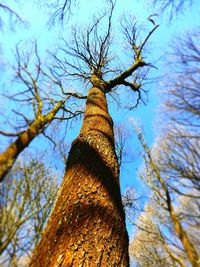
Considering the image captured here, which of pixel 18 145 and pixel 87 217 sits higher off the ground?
pixel 18 145

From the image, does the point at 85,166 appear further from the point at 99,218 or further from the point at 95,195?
the point at 99,218

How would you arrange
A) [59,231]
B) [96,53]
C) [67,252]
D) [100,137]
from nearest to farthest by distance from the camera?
[67,252], [59,231], [100,137], [96,53]

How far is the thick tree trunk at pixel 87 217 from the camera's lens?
5.70ft

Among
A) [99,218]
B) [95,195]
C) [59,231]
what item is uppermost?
[95,195]

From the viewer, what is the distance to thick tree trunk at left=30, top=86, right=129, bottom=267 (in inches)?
68.4

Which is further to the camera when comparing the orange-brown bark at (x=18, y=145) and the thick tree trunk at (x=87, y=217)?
the thick tree trunk at (x=87, y=217)

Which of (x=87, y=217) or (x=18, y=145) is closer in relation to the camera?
(x=18, y=145)

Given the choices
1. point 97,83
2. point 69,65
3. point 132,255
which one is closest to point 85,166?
point 97,83

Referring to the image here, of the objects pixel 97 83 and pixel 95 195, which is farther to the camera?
pixel 97 83

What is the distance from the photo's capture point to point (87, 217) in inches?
77.9

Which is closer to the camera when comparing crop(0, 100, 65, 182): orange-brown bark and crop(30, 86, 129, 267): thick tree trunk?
crop(0, 100, 65, 182): orange-brown bark

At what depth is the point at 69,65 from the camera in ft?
23.7

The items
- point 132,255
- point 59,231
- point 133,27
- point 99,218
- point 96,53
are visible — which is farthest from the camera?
Result: point 132,255

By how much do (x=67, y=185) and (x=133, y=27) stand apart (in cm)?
569
